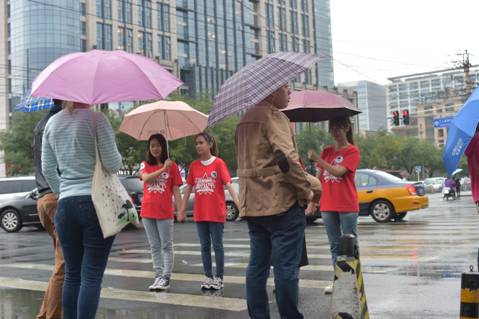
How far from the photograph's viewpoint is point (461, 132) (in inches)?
168

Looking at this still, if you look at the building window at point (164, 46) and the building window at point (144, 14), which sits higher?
the building window at point (144, 14)

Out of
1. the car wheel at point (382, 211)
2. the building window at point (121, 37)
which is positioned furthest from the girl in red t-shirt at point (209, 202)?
the building window at point (121, 37)

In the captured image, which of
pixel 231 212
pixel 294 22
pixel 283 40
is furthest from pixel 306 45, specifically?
pixel 231 212

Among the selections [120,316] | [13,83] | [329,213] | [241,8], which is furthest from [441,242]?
[241,8]

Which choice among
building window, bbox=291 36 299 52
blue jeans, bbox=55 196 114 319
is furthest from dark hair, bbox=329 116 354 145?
building window, bbox=291 36 299 52

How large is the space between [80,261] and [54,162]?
0.74 meters

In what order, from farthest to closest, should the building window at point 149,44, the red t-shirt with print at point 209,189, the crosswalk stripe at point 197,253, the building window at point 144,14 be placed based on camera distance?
the building window at point 149,44, the building window at point 144,14, the crosswalk stripe at point 197,253, the red t-shirt with print at point 209,189

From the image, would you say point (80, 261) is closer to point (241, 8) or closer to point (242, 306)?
point (242, 306)

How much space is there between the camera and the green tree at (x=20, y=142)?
46.2 metres

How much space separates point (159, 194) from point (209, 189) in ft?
1.94

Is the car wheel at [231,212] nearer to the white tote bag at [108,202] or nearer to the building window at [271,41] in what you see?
the white tote bag at [108,202]

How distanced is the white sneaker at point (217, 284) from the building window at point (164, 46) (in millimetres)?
77375

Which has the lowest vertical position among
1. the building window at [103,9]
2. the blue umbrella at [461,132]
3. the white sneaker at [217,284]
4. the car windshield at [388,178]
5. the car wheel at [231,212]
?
the white sneaker at [217,284]

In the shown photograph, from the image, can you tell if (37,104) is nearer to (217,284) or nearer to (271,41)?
(217,284)
